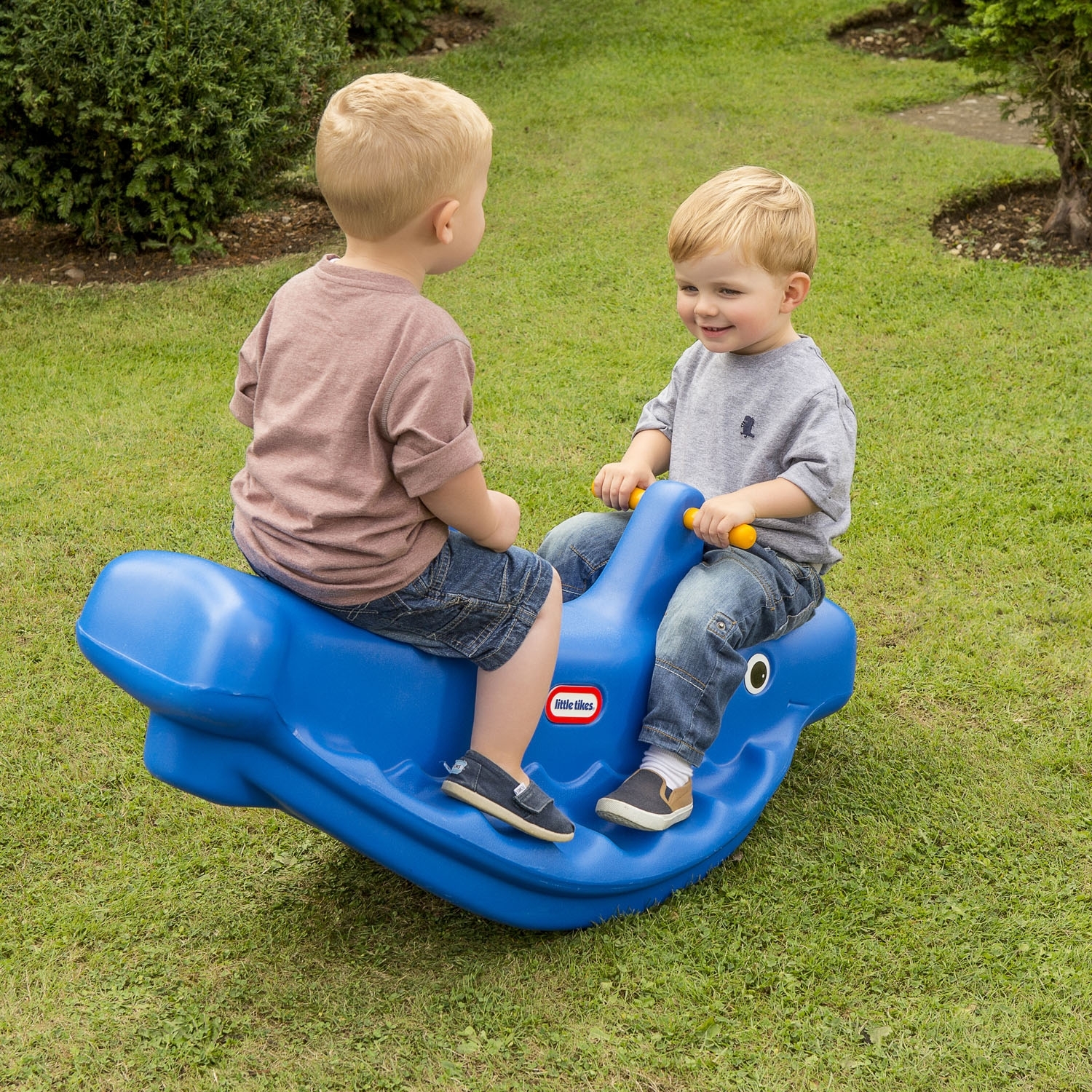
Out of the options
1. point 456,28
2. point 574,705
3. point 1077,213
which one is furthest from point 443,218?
point 456,28

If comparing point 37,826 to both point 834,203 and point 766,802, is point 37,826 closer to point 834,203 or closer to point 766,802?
point 766,802

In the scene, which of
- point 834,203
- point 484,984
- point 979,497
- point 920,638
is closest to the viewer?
point 484,984

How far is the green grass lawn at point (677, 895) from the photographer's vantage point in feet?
7.17

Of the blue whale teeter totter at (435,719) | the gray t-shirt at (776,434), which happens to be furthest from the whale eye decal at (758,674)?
the gray t-shirt at (776,434)

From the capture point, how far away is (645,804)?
7.94 feet

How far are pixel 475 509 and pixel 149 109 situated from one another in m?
4.08

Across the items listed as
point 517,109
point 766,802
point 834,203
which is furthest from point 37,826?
point 517,109

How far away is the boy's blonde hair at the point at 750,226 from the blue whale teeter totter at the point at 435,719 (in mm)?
472

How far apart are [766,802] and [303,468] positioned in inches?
51.9

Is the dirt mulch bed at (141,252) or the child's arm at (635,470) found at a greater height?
the child's arm at (635,470)

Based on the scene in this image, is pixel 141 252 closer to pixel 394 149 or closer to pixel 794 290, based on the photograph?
pixel 794 290

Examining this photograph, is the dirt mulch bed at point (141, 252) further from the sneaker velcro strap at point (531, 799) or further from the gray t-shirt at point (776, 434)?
the sneaker velcro strap at point (531, 799)

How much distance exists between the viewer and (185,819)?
8.92ft

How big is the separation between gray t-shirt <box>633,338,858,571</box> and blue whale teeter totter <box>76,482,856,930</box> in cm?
15
